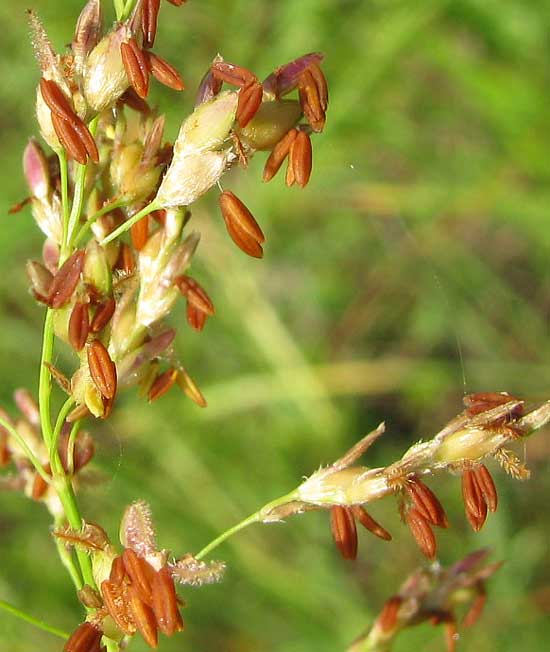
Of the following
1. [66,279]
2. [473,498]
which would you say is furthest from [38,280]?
[473,498]

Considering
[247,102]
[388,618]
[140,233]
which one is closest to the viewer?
[247,102]

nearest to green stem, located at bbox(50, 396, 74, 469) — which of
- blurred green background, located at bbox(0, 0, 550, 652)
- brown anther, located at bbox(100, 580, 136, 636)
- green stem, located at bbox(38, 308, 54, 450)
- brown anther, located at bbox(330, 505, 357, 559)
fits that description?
green stem, located at bbox(38, 308, 54, 450)

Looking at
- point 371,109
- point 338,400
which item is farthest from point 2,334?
point 371,109

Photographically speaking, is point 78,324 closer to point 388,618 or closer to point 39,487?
point 39,487

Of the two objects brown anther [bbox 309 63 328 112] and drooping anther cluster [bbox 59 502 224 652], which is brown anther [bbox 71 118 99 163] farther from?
drooping anther cluster [bbox 59 502 224 652]

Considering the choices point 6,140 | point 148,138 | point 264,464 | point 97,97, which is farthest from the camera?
point 6,140

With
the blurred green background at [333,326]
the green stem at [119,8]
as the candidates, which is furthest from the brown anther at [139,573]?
the blurred green background at [333,326]

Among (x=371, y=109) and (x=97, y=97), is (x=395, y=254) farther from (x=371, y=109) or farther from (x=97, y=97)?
(x=97, y=97)
